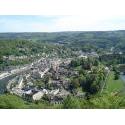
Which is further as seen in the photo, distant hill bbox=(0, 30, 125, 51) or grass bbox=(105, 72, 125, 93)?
distant hill bbox=(0, 30, 125, 51)

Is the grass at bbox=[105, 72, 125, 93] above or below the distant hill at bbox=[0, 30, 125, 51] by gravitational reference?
below

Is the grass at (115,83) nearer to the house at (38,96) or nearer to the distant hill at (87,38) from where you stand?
the house at (38,96)

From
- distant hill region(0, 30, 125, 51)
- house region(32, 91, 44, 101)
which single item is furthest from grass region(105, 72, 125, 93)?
distant hill region(0, 30, 125, 51)

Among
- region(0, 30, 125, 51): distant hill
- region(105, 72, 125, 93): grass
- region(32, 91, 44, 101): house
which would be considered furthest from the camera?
region(0, 30, 125, 51): distant hill

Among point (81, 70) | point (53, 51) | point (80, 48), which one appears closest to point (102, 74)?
point (81, 70)

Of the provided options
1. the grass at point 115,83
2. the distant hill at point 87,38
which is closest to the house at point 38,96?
the grass at point 115,83

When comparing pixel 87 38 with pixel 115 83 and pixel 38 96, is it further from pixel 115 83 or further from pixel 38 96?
pixel 38 96

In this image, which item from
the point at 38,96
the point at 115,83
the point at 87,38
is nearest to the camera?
the point at 38,96

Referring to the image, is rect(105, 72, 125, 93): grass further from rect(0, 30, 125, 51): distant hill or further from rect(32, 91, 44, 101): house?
rect(0, 30, 125, 51): distant hill

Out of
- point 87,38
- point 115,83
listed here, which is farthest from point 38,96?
point 87,38
